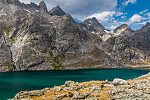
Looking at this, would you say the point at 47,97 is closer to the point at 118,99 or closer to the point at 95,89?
the point at 95,89

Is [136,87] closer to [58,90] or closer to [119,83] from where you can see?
[119,83]

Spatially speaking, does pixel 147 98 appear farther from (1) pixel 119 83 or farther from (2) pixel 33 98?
(2) pixel 33 98

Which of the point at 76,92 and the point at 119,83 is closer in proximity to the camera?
the point at 76,92

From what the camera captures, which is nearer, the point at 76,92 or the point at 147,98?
the point at 147,98

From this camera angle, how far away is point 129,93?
67.2 meters

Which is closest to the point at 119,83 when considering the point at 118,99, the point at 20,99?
the point at 118,99

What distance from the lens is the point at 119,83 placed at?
78.1 meters

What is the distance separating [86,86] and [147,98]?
1927 centimetres

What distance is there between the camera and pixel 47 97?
2886 inches

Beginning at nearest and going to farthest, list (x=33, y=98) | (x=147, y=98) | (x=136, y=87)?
(x=147, y=98) → (x=136, y=87) → (x=33, y=98)

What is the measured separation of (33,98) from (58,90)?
6904 millimetres

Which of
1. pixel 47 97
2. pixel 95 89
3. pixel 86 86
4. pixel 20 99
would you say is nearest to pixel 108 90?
pixel 95 89

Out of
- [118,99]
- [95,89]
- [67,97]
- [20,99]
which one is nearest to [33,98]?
[20,99]

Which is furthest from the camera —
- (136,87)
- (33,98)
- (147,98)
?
(33,98)
